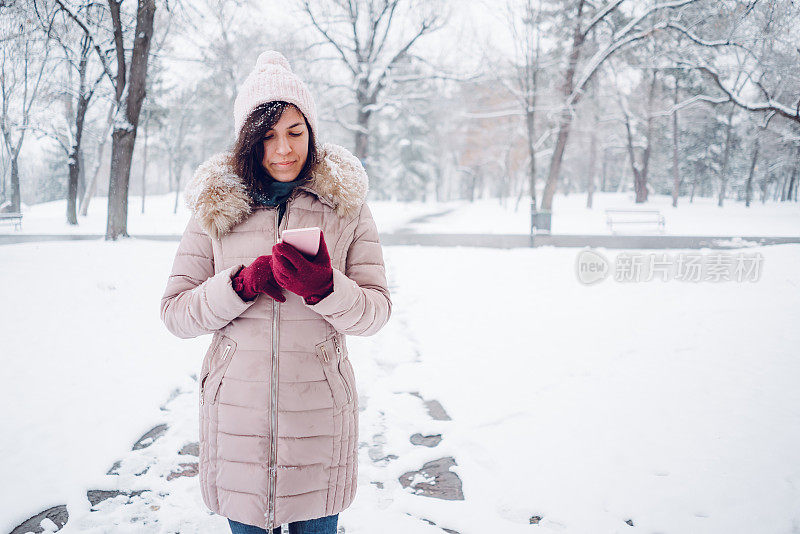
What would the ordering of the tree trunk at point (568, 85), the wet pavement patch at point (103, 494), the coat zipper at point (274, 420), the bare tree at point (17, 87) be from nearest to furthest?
Answer: the coat zipper at point (274, 420) < the wet pavement patch at point (103, 494) < the bare tree at point (17, 87) < the tree trunk at point (568, 85)

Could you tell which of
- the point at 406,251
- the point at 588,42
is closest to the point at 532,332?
the point at 406,251

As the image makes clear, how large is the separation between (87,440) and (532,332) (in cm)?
494

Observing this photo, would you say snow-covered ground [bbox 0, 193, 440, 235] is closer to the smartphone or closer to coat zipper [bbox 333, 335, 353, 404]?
coat zipper [bbox 333, 335, 353, 404]

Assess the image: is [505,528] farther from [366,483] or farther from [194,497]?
[194,497]

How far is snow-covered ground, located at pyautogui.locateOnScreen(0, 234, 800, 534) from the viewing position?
2736 mm

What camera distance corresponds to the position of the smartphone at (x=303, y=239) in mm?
1241

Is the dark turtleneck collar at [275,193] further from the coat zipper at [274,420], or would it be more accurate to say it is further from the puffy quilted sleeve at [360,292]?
the coat zipper at [274,420]

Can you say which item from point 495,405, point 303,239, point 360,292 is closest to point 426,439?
point 495,405

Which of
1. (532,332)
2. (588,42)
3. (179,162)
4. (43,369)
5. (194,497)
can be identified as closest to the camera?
(194,497)

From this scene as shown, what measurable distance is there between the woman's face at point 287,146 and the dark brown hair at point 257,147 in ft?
0.07

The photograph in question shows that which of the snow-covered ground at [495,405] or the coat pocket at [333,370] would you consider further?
the snow-covered ground at [495,405]

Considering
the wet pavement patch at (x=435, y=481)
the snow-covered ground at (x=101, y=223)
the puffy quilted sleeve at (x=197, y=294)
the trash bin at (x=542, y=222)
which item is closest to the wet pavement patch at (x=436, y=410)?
the wet pavement patch at (x=435, y=481)

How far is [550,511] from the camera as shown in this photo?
2744 millimetres

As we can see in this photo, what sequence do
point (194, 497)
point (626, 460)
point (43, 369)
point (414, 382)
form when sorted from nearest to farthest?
1. point (194, 497)
2. point (626, 460)
3. point (43, 369)
4. point (414, 382)
